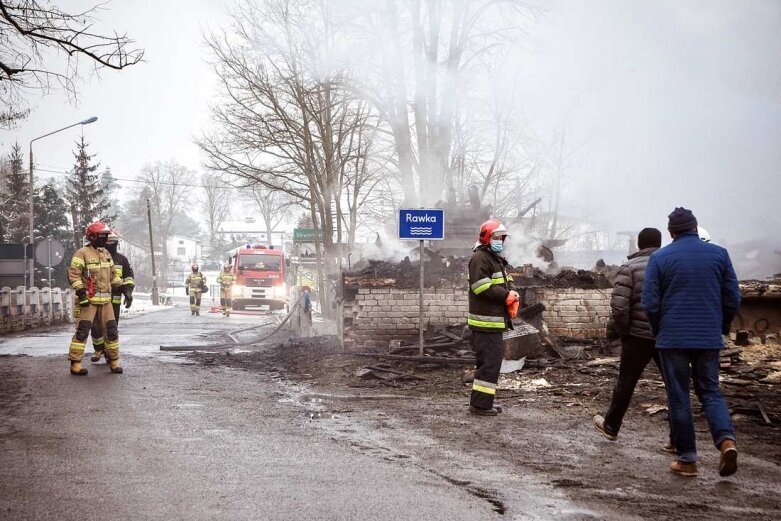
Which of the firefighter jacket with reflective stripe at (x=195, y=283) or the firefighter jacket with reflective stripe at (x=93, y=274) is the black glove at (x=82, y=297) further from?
the firefighter jacket with reflective stripe at (x=195, y=283)

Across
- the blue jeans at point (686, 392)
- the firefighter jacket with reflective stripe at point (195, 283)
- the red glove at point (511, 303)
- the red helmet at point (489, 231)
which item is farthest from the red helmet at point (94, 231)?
the firefighter jacket with reflective stripe at point (195, 283)

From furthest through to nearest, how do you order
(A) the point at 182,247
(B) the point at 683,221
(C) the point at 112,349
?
(A) the point at 182,247, (C) the point at 112,349, (B) the point at 683,221

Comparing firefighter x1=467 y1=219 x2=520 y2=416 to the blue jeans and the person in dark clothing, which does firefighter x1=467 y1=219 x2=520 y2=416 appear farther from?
the blue jeans

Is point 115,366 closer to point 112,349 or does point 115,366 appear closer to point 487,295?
point 112,349

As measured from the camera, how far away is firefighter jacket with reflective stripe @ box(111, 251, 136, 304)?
1045 centimetres

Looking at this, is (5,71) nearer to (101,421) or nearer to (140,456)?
(101,421)

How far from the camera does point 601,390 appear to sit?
8.31 meters

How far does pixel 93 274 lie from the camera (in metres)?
9.77

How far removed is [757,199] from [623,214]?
354 centimetres

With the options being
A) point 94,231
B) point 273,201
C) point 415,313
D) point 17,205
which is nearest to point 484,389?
point 415,313

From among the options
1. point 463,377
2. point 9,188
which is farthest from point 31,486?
point 9,188

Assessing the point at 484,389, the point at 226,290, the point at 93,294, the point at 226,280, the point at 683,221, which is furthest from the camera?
the point at 226,280

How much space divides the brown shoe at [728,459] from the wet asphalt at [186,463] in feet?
5.44

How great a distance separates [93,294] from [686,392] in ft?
25.0
